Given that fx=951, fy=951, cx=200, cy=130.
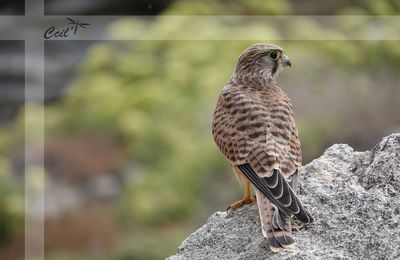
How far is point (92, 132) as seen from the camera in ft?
43.9

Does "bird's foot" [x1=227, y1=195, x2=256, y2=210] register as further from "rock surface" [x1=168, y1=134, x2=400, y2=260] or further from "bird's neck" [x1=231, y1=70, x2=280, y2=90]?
"bird's neck" [x1=231, y1=70, x2=280, y2=90]

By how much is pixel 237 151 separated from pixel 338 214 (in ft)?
2.20

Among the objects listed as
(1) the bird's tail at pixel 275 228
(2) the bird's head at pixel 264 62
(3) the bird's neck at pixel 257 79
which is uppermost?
(2) the bird's head at pixel 264 62

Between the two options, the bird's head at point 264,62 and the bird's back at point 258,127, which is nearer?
the bird's back at point 258,127

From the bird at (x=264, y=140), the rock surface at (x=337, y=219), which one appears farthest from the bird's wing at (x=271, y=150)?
the rock surface at (x=337, y=219)

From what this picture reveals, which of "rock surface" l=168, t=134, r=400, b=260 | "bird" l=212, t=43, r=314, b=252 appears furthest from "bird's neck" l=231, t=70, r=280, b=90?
"rock surface" l=168, t=134, r=400, b=260

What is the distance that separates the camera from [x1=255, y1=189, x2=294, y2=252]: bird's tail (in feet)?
12.4

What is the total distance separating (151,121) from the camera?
1288cm

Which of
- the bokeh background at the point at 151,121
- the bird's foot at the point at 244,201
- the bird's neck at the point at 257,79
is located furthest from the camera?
the bokeh background at the point at 151,121

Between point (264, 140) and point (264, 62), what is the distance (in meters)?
0.89

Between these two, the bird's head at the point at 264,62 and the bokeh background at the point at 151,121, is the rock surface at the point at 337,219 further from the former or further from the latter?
the bokeh background at the point at 151,121

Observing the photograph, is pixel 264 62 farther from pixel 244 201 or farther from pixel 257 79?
pixel 244 201

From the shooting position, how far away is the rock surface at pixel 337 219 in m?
3.75

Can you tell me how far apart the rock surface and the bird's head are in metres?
0.75
